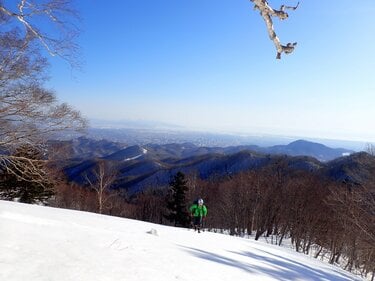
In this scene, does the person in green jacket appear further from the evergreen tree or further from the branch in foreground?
the evergreen tree

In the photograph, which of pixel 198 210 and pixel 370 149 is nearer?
pixel 198 210

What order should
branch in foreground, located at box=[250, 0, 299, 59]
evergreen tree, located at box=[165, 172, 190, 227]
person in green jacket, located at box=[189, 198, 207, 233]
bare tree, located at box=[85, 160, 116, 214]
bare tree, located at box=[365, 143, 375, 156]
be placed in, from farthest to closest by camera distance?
evergreen tree, located at box=[165, 172, 190, 227], bare tree, located at box=[85, 160, 116, 214], bare tree, located at box=[365, 143, 375, 156], person in green jacket, located at box=[189, 198, 207, 233], branch in foreground, located at box=[250, 0, 299, 59]

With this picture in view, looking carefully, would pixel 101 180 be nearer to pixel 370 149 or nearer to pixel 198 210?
pixel 198 210

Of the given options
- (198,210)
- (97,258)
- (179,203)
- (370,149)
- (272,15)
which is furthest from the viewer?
(179,203)

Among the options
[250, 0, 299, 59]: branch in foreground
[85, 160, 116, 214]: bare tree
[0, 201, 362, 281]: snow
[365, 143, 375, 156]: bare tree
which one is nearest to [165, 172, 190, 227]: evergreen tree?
[85, 160, 116, 214]: bare tree

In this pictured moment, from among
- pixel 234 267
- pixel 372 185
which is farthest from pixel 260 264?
pixel 372 185

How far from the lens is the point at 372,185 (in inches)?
891

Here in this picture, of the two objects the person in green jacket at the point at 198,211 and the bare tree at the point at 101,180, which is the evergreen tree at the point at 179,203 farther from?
the person in green jacket at the point at 198,211

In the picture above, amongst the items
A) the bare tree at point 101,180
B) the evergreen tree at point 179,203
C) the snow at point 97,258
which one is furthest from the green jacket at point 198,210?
the evergreen tree at point 179,203

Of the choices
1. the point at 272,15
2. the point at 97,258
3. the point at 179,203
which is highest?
the point at 272,15

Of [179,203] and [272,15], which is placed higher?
[272,15]

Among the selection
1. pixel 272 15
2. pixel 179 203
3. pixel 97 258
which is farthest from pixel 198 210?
pixel 179 203

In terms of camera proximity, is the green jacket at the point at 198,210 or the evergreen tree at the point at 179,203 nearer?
the green jacket at the point at 198,210

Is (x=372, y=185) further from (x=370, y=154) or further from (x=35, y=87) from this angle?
(x=35, y=87)
